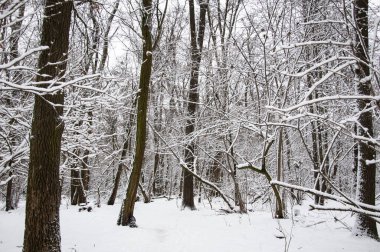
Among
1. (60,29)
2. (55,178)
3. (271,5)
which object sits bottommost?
(55,178)

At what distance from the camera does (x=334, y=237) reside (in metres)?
6.02

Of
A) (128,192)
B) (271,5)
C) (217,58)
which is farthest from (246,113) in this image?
(128,192)

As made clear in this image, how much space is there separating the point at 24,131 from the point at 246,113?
663 centimetres

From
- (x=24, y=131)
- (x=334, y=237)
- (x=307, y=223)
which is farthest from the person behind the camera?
(x=24, y=131)

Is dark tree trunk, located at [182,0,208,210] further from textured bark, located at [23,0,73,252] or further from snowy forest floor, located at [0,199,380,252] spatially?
textured bark, located at [23,0,73,252]

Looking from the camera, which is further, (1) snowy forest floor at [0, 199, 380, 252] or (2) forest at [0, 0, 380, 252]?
(1) snowy forest floor at [0, 199, 380, 252]

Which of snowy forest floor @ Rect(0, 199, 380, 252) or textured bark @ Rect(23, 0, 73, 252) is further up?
textured bark @ Rect(23, 0, 73, 252)

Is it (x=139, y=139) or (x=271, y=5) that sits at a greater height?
(x=271, y=5)

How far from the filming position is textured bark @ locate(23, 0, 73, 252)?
4637 millimetres

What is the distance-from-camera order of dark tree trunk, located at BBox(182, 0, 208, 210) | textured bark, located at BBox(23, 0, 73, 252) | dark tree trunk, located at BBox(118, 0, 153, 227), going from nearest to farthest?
textured bark, located at BBox(23, 0, 73, 252), dark tree trunk, located at BBox(118, 0, 153, 227), dark tree trunk, located at BBox(182, 0, 208, 210)

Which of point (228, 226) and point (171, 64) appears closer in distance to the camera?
point (228, 226)

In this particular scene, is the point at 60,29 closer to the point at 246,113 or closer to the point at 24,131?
the point at 24,131

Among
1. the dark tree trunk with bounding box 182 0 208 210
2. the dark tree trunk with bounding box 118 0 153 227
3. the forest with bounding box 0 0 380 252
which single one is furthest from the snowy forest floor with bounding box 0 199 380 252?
the dark tree trunk with bounding box 182 0 208 210

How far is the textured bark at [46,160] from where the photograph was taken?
4637mm
